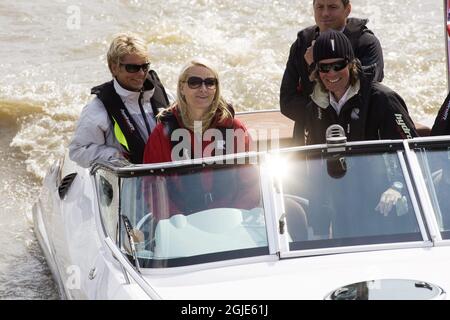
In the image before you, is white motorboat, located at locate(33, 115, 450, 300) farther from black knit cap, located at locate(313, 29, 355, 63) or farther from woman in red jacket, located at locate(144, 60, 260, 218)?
black knit cap, located at locate(313, 29, 355, 63)

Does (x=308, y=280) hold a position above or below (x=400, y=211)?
below

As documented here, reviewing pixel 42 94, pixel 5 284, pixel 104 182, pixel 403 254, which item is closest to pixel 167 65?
pixel 42 94

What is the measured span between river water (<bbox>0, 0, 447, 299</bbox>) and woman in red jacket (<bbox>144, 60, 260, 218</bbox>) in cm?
320

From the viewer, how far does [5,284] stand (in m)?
6.84

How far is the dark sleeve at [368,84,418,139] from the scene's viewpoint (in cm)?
523

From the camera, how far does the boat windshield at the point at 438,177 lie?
476 cm

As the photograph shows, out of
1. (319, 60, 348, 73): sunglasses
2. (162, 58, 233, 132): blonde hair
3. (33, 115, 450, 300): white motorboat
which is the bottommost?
(33, 115, 450, 300): white motorboat

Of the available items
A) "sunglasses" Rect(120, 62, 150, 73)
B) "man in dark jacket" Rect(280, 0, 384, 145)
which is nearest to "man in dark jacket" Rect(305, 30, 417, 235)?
"man in dark jacket" Rect(280, 0, 384, 145)

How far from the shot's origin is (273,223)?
15.2 feet

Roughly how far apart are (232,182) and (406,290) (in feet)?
3.63

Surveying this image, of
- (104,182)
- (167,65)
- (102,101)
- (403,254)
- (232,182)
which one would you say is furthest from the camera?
(167,65)

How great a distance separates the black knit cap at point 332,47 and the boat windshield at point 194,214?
742 mm

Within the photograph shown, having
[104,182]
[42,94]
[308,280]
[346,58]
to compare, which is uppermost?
[42,94]
